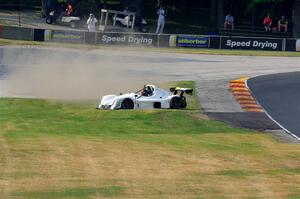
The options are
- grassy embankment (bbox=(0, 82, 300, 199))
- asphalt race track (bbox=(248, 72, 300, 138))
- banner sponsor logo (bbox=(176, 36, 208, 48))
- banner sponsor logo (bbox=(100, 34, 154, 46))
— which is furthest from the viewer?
banner sponsor logo (bbox=(176, 36, 208, 48))

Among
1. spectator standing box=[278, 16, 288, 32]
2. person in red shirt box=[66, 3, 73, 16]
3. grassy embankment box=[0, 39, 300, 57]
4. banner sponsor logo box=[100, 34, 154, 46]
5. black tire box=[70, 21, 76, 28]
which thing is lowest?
grassy embankment box=[0, 39, 300, 57]

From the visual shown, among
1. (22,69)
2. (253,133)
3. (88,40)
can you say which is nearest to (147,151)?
(253,133)

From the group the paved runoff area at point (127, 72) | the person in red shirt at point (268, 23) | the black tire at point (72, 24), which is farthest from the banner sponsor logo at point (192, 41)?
the black tire at point (72, 24)

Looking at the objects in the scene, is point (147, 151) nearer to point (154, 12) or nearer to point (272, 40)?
point (272, 40)

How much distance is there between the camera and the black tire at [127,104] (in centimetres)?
2855

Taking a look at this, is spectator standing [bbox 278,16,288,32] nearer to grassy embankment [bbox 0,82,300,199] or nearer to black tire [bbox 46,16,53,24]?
black tire [bbox 46,16,53,24]

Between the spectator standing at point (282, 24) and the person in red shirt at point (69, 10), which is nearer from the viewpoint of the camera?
the person in red shirt at point (69, 10)

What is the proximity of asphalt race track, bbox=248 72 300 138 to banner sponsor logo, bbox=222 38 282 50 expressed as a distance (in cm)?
919

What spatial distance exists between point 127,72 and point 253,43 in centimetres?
1218

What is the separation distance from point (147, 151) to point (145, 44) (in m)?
32.7

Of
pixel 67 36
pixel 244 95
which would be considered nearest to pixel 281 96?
pixel 244 95

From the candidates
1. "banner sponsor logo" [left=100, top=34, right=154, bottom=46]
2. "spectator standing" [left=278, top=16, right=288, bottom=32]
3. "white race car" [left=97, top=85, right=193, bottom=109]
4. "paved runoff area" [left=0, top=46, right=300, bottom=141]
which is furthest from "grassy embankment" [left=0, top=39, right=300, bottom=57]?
"white race car" [left=97, top=85, right=193, bottom=109]

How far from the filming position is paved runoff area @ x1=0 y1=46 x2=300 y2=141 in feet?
103

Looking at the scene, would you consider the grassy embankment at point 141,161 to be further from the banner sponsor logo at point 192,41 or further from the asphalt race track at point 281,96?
the banner sponsor logo at point 192,41
